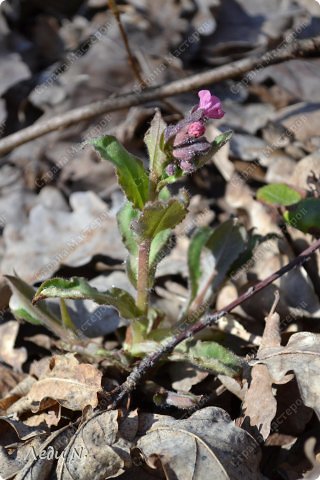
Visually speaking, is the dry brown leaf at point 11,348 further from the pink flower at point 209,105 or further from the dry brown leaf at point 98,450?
the pink flower at point 209,105

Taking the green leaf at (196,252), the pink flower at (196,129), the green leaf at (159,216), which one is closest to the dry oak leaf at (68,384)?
the green leaf at (159,216)

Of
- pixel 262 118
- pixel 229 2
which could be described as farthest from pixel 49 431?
pixel 229 2

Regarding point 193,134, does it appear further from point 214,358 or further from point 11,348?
point 11,348

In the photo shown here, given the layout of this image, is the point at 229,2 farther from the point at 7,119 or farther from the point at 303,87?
the point at 7,119

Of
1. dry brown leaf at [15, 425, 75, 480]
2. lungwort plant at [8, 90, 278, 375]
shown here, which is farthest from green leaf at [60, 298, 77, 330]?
dry brown leaf at [15, 425, 75, 480]

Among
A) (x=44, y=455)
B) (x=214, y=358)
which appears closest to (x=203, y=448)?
Answer: (x=214, y=358)
